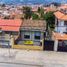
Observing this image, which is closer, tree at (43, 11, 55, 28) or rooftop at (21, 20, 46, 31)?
rooftop at (21, 20, 46, 31)

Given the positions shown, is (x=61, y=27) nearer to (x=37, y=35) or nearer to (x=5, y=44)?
(x=37, y=35)

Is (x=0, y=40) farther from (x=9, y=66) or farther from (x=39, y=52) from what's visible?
(x=9, y=66)

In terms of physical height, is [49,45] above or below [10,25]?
below

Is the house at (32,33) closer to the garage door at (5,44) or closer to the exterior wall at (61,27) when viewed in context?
the garage door at (5,44)

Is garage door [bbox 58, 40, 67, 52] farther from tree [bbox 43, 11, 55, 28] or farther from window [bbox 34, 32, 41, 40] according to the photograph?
tree [bbox 43, 11, 55, 28]

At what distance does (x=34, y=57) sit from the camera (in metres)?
32.3

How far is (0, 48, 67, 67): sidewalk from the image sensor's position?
30.3 metres

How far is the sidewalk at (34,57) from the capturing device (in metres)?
30.3

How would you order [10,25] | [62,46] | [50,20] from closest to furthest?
[62,46] → [10,25] → [50,20]

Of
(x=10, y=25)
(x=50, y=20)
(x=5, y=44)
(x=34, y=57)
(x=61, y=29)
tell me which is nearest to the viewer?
(x=34, y=57)

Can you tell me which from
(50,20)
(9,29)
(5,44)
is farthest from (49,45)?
(50,20)

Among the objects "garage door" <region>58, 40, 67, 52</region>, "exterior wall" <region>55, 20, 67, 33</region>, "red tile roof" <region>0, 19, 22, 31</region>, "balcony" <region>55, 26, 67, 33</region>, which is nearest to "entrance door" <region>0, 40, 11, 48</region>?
"red tile roof" <region>0, 19, 22, 31</region>

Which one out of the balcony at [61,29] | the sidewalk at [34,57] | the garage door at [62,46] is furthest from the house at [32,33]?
the balcony at [61,29]

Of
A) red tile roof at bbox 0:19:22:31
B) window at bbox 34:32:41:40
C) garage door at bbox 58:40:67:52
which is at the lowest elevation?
garage door at bbox 58:40:67:52
